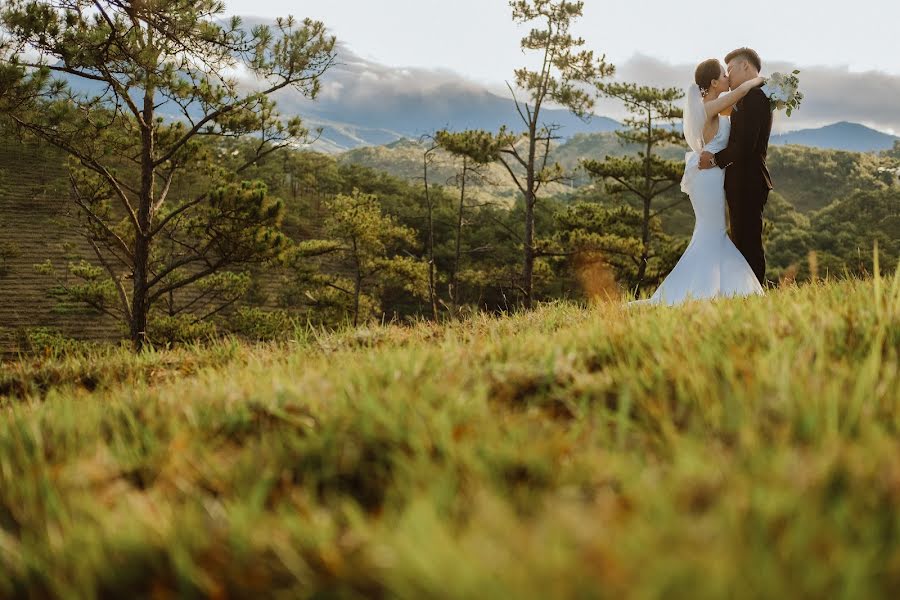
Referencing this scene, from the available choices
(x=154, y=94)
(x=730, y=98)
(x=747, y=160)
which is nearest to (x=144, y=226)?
(x=154, y=94)

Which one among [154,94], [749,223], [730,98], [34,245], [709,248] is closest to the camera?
[730,98]

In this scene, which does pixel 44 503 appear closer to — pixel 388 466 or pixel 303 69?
pixel 388 466

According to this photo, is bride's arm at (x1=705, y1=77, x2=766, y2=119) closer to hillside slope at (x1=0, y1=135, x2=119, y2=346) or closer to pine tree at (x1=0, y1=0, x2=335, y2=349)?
pine tree at (x1=0, y1=0, x2=335, y2=349)

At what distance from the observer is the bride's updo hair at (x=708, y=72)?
278 inches

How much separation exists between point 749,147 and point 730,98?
0.58 meters

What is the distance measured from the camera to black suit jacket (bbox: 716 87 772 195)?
6672 millimetres

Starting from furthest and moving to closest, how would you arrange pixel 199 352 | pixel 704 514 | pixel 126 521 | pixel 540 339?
pixel 199 352 → pixel 540 339 → pixel 126 521 → pixel 704 514

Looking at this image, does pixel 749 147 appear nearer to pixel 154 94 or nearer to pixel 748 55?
pixel 748 55

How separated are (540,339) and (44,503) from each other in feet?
7.15

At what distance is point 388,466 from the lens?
1612mm

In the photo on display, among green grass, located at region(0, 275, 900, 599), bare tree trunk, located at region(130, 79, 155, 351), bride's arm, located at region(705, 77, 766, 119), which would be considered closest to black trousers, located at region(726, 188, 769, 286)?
bride's arm, located at region(705, 77, 766, 119)

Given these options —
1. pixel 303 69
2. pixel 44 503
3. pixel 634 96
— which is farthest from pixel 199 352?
pixel 634 96

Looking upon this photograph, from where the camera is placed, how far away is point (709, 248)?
281 inches

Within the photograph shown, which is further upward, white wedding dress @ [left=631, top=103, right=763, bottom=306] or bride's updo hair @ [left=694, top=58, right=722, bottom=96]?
bride's updo hair @ [left=694, top=58, right=722, bottom=96]
